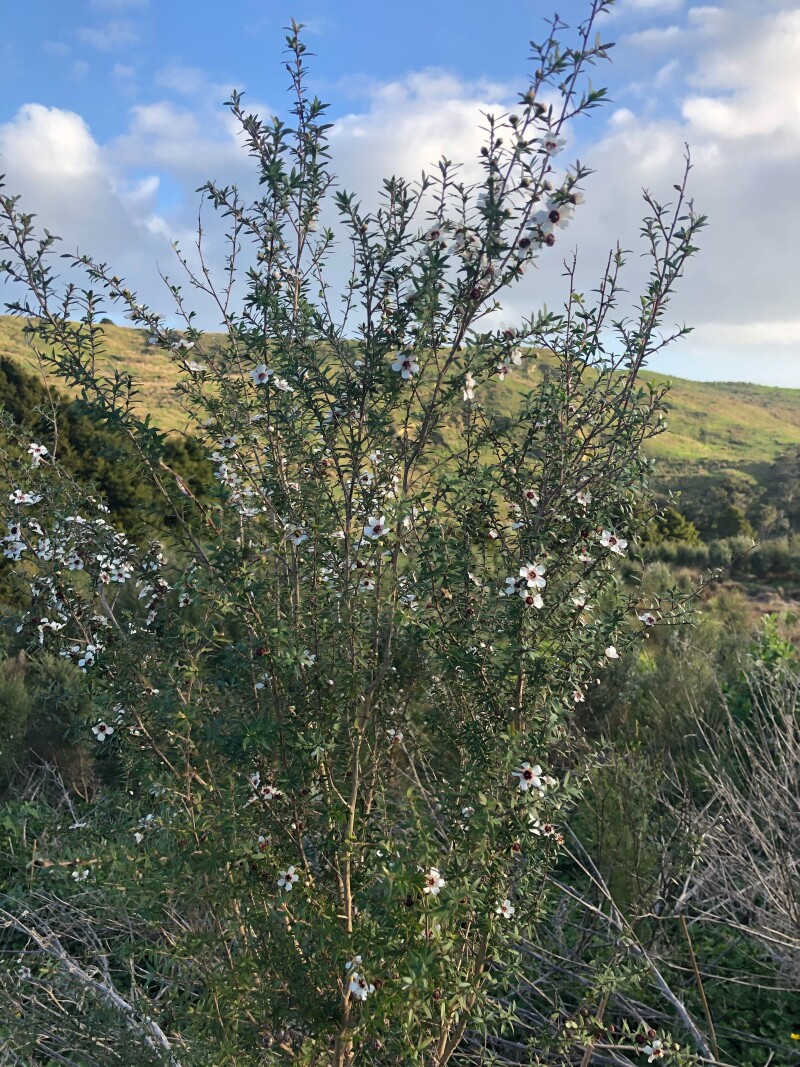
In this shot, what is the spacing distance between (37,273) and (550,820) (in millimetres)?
2359

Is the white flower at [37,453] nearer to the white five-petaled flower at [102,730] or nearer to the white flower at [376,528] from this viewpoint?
the white five-petaled flower at [102,730]

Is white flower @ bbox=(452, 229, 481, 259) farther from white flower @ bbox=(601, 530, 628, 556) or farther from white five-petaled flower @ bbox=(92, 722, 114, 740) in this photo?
white five-petaled flower @ bbox=(92, 722, 114, 740)

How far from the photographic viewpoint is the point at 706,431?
57500 mm

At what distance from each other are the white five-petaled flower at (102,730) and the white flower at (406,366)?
1725mm

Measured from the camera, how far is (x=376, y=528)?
7.26 ft

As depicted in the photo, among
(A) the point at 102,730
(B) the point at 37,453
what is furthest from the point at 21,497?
(A) the point at 102,730

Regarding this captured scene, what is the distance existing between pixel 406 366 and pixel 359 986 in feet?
5.65

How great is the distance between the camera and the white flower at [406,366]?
2.24m

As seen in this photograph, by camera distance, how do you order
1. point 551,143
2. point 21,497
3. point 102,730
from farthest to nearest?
point 21,497 < point 102,730 < point 551,143

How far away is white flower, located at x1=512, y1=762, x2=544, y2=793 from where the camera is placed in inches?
88.9

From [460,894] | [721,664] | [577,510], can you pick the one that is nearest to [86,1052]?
[460,894]

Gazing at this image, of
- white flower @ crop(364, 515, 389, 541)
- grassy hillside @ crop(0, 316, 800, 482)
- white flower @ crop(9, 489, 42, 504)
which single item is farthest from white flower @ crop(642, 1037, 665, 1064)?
grassy hillside @ crop(0, 316, 800, 482)

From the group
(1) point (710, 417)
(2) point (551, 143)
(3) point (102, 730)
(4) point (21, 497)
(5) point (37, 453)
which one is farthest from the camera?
(1) point (710, 417)

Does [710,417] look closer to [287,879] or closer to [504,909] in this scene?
[504,909]
